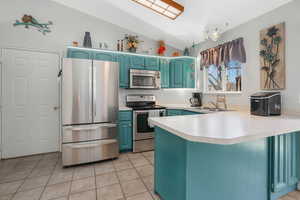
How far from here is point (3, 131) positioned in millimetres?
2891

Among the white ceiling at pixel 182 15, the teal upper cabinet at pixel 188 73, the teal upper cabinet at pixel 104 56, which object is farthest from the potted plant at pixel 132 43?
the teal upper cabinet at pixel 188 73

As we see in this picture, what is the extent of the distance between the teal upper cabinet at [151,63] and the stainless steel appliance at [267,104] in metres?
2.30

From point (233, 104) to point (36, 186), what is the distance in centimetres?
356

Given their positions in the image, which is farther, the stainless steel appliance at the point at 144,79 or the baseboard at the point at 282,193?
the stainless steel appliance at the point at 144,79

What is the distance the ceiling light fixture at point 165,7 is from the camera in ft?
9.09

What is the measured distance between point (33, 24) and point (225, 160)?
4.12 m

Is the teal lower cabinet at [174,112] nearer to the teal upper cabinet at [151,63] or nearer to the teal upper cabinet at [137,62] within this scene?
the teal upper cabinet at [151,63]

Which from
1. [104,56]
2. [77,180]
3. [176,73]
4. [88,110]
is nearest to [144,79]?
[176,73]

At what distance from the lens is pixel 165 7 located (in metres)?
2.93

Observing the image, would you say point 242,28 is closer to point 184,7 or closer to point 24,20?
point 184,7

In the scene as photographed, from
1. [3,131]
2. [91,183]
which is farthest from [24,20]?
[91,183]

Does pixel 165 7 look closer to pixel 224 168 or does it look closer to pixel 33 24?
pixel 33 24

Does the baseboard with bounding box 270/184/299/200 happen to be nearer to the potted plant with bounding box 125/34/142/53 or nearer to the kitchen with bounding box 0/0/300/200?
the kitchen with bounding box 0/0/300/200

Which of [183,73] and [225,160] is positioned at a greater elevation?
[183,73]
